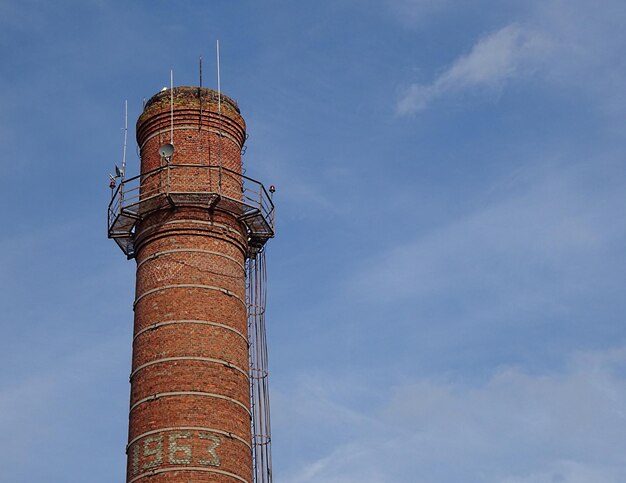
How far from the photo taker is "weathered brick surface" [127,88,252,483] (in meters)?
29.8

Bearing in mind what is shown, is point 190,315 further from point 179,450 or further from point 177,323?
point 179,450

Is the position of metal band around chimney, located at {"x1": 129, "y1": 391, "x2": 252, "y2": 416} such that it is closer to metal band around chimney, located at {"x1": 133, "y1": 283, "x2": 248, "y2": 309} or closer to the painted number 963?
the painted number 963

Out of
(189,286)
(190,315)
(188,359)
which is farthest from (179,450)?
(189,286)

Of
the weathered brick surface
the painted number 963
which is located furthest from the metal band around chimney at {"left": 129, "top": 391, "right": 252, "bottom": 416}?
the painted number 963

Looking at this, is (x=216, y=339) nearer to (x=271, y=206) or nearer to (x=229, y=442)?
(x=229, y=442)

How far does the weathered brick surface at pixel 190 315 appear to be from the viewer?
2978 centimetres

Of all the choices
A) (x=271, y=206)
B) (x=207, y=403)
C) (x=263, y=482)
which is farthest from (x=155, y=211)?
(x=263, y=482)

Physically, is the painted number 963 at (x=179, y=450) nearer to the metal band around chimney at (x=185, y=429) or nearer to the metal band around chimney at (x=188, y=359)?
the metal band around chimney at (x=185, y=429)

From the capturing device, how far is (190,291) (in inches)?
1249

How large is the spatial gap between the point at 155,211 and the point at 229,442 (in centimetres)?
776

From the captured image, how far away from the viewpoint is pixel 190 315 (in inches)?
1235

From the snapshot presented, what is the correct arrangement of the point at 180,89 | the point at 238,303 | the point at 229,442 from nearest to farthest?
the point at 229,442 → the point at 238,303 → the point at 180,89

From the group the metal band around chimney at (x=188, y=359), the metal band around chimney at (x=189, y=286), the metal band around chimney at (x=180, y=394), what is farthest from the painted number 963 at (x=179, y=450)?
the metal band around chimney at (x=189, y=286)

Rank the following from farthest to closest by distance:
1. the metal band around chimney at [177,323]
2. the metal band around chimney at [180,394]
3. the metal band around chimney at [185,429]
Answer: the metal band around chimney at [177,323] → the metal band around chimney at [180,394] → the metal band around chimney at [185,429]
